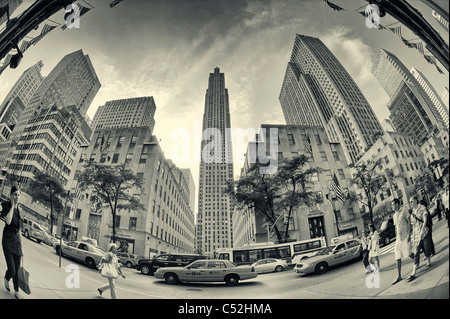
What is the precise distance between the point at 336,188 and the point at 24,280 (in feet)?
15.4

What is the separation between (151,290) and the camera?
282 cm

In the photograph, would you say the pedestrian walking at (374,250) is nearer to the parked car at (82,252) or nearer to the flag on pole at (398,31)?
the flag on pole at (398,31)

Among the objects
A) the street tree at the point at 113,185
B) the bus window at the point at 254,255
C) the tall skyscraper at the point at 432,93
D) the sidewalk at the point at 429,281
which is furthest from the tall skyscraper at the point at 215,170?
the tall skyscraper at the point at 432,93

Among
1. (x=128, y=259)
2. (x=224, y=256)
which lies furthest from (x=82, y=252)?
(x=224, y=256)

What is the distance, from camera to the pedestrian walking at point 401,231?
2816 millimetres

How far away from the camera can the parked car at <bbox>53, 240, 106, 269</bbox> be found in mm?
2949

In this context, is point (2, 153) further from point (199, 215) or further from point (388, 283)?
point (388, 283)

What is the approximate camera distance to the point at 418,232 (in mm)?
2832

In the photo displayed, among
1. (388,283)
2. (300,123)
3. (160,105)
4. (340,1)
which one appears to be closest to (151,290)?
(160,105)

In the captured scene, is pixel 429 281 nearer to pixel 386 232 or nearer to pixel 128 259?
pixel 386 232

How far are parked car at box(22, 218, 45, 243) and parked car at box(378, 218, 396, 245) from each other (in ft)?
16.0

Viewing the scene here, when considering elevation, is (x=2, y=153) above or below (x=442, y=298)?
above

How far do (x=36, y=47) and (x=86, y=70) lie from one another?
1004mm
